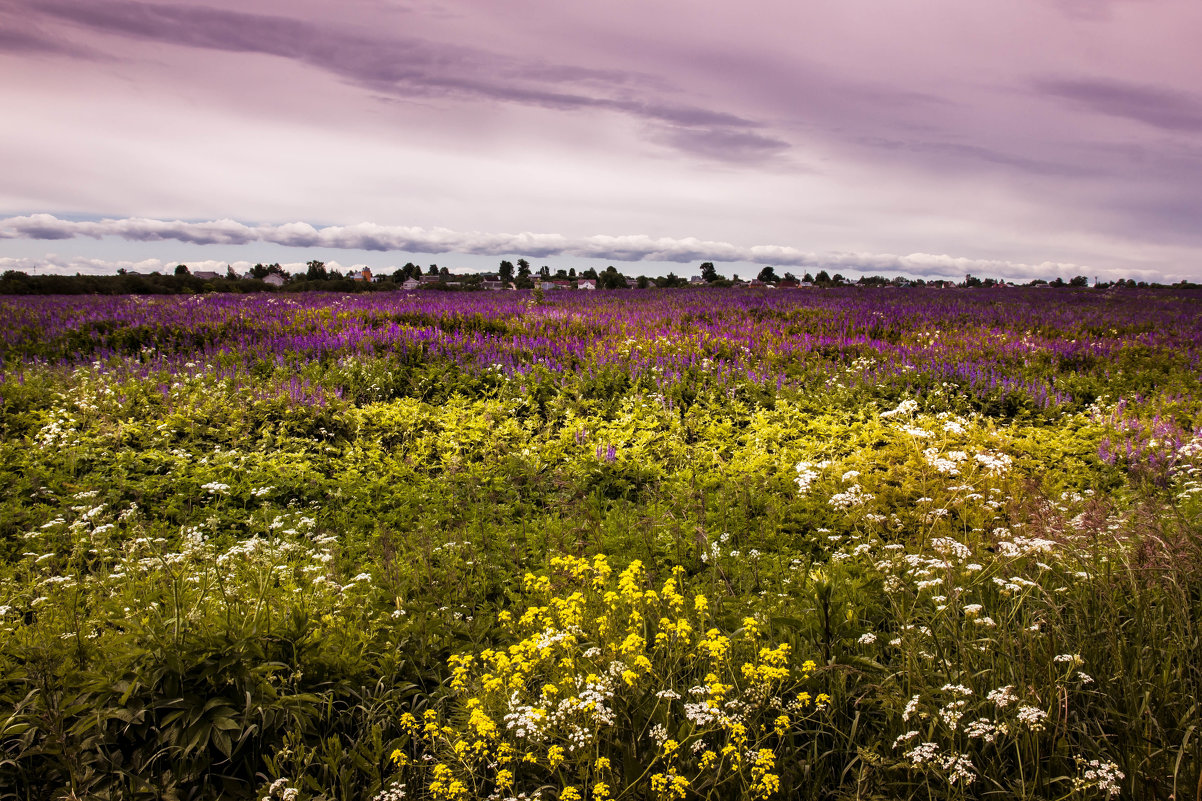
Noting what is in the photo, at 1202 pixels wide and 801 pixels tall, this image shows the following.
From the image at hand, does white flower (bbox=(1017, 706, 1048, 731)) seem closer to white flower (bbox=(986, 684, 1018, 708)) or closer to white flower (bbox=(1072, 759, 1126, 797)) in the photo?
white flower (bbox=(986, 684, 1018, 708))

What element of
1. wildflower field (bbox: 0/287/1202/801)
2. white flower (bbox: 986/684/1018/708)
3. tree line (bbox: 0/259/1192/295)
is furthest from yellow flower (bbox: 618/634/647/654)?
tree line (bbox: 0/259/1192/295)

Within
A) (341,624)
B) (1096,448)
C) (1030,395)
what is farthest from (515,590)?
(1030,395)

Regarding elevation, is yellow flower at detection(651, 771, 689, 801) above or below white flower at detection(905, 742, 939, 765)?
below

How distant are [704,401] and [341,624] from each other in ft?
23.3

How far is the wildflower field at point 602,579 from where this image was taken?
2.64 meters

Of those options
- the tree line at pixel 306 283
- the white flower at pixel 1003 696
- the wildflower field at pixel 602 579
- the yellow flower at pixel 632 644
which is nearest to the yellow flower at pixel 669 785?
the wildflower field at pixel 602 579

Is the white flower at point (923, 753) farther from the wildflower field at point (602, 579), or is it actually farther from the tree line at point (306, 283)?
the tree line at point (306, 283)

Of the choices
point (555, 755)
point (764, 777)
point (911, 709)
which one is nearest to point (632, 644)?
point (555, 755)

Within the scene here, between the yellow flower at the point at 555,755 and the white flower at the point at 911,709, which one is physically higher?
the white flower at the point at 911,709

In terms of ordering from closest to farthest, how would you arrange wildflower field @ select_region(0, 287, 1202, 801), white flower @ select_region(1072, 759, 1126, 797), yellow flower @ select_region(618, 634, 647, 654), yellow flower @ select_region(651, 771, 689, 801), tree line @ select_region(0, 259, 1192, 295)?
1. white flower @ select_region(1072, 759, 1126, 797)
2. yellow flower @ select_region(651, 771, 689, 801)
3. wildflower field @ select_region(0, 287, 1202, 801)
4. yellow flower @ select_region(618, 634, 647, 654)
5. tree line @ select_region(0, 259, 1192, 295)

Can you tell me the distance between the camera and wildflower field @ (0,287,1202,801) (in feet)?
8.66

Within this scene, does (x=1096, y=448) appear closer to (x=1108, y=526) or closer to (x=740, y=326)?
(x=1108, y=526)

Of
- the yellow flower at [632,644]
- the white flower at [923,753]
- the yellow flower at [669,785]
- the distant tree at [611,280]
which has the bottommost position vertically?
the yellow flower at [669,785]

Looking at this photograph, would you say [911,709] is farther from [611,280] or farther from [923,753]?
[611,280]
